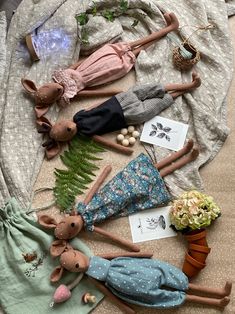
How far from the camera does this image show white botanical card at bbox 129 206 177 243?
146cm

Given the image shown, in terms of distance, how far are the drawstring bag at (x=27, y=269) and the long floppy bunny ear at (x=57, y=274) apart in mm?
31

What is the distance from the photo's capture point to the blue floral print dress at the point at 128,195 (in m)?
1.43

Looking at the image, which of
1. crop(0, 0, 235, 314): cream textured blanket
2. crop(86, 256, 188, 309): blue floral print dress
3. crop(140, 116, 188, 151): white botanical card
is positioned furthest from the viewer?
A: crop(140, 116, 188, 151): white botanical card

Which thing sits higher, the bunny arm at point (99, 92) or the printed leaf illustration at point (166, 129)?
the bunny arm at point (99, 92)

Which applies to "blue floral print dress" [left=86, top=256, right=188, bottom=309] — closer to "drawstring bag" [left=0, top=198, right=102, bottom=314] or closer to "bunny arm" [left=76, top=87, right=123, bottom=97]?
"drawstring bag" [left=0, top=198, right=102, bottom=314]

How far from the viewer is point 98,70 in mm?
1599

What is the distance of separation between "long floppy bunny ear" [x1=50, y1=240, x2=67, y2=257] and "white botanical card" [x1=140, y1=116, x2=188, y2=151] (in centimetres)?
43

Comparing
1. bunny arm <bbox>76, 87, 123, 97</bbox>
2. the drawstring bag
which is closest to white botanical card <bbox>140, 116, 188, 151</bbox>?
bunny arm <bbox>76, 87, 123, 97</bbox>

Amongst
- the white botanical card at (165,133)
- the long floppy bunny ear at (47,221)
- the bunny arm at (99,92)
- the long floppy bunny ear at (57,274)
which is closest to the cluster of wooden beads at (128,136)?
the white botanical card at (165,133)

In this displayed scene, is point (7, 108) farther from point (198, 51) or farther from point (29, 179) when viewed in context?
point (198, 51)

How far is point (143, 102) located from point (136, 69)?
16 centimetres

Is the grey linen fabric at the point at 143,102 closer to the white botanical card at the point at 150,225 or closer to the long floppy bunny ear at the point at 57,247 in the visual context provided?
the white botanical card at the point at 150,225

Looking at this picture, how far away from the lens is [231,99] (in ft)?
5.39

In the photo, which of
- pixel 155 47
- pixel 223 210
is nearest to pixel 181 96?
pixel 155 47
